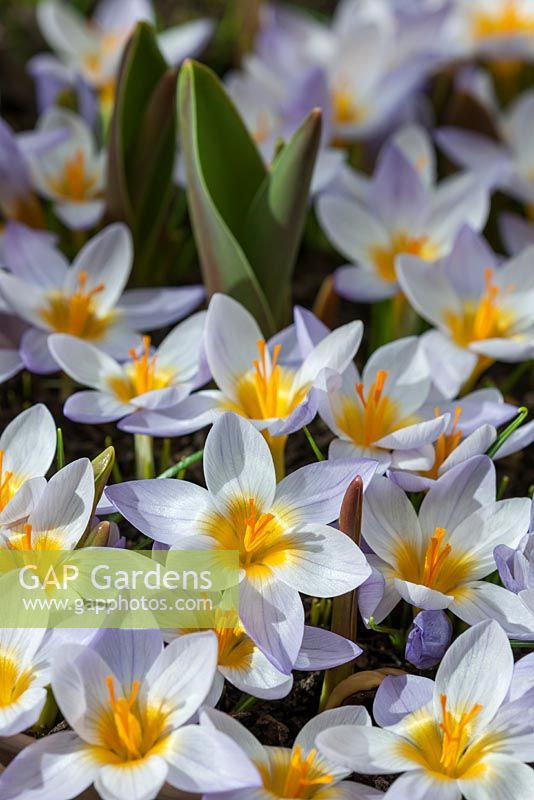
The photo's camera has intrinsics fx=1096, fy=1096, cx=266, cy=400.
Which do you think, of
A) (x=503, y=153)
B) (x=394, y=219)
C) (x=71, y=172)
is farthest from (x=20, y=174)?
(x=503, y=153)

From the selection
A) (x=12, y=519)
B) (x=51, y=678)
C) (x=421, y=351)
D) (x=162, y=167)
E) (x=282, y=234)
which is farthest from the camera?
(x=162, y=167)

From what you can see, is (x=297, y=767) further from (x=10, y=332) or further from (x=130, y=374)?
(x=10, y=332)

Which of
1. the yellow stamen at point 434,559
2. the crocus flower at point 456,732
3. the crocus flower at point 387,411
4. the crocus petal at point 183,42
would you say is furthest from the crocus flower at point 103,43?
the crocus flower at point 456,732

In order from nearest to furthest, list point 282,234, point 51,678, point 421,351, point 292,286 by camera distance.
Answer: point 51,678
point 421,351
point 282,234
point 292,286

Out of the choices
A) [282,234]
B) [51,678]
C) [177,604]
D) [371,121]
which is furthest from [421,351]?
[371,121]

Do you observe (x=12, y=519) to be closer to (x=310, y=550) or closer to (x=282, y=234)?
(x=310, y=550)

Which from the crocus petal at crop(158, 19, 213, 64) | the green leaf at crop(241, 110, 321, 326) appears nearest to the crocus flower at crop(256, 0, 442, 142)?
the crocus petal at crop(158, 19, 213, 64)

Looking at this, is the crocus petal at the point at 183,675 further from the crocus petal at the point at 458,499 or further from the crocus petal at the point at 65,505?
the crocus petal at the point at 458,499

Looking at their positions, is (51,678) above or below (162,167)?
below
